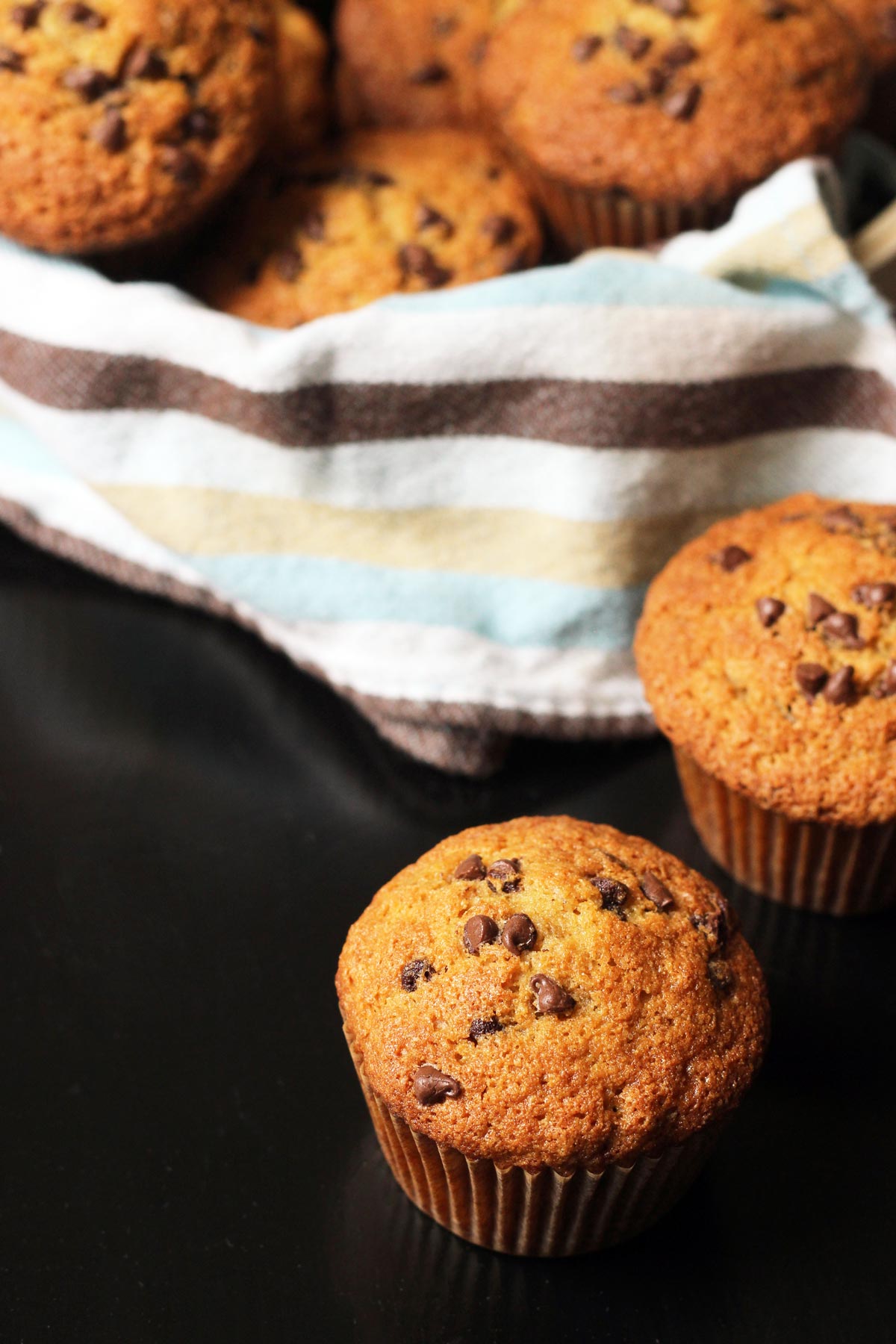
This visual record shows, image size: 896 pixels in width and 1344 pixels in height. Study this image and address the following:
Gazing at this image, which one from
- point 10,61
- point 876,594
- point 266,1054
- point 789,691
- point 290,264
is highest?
point 10,61

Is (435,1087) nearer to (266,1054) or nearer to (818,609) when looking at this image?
(266,1054)

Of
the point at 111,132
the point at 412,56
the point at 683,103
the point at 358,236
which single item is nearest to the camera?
the point at 111,132

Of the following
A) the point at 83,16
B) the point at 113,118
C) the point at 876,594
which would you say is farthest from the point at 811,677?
the point at 83,16

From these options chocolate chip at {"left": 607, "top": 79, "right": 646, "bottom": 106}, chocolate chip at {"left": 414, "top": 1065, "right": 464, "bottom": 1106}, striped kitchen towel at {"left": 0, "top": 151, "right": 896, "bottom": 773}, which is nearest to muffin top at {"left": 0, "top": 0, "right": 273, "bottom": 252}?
striped kitchen towel at {"left": 0, "top": 151, "right": 896, "bottom": 773}

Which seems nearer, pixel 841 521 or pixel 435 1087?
pixel 435 1087

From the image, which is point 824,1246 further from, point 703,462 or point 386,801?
point 703,462
